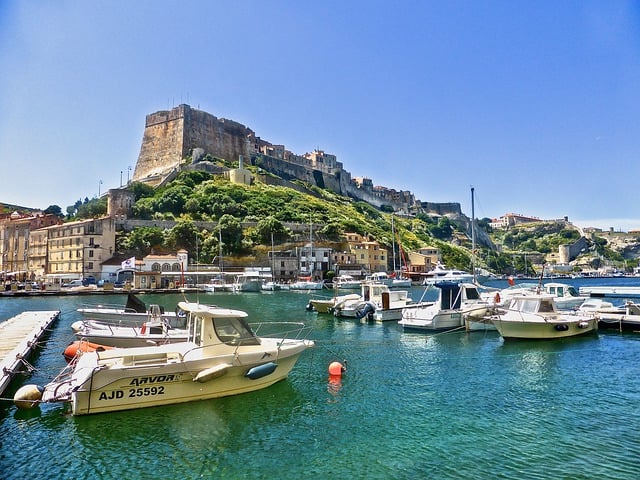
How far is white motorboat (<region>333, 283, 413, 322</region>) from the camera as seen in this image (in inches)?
1249

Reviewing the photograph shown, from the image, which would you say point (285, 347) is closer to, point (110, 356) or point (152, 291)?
point (110, 356)

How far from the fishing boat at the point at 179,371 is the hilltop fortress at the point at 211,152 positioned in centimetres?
9040

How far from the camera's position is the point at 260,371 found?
45.0 ft

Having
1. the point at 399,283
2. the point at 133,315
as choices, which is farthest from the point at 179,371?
the point at 399,283

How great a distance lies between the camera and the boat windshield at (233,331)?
1375cm

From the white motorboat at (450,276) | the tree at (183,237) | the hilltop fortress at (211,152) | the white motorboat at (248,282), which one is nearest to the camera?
the white motorboat at (248,282)

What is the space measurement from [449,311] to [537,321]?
5.21m

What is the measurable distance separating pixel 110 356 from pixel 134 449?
3.44m

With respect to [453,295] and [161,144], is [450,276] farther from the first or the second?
[161,144]

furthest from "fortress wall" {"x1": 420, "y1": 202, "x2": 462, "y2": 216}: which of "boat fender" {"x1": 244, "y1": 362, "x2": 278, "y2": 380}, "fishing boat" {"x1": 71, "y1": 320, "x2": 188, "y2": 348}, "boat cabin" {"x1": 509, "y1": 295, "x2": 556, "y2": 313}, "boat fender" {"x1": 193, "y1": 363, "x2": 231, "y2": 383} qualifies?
"boat fender" {"x1": 193, "y1": 363, "x2": 231, "y2": 383}

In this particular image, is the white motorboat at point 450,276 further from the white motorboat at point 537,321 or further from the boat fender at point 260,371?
the boat fender at point 260,371

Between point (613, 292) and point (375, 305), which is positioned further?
point (613, 292)

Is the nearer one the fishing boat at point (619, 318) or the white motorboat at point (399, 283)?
the fishing boat at point (619, 318)

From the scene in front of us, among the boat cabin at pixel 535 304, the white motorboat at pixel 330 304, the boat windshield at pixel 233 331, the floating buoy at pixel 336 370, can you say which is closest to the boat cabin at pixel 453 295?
the boat cabin at pixel 535 304
